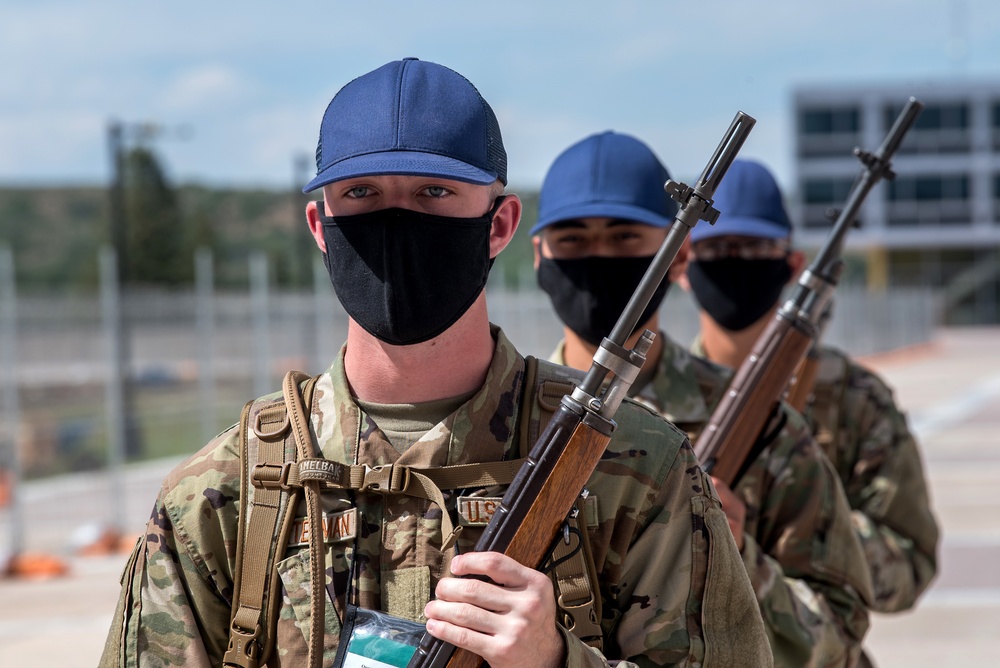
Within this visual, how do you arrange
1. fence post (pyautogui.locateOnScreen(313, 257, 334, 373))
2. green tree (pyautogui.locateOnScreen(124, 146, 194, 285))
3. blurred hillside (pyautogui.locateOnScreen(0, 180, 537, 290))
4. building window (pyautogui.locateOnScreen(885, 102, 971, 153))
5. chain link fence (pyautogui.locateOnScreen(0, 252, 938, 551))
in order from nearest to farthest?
chain link fence (pyautogui.locateOnScreen(0, 252, 938, 551)), fence post (pyautogui.locateOnScreen(313, 257, 334, 373)), building window (pyautogui.locateOnScreen(885, 102, 971, 153)), green tree (pyautogui.locateOnScreen(124, 146, 194, 285)), blurred hillside (pyautogui.locateOnScreen(0, 180, 537, 290))

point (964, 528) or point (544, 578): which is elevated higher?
point (544, 578)

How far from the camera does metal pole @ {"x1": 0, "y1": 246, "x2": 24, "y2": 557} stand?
8594 mm

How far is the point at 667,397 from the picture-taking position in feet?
10.4

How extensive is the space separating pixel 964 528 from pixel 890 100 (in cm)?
4604

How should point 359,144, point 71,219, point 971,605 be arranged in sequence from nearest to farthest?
point 359,144
point 971,605
point 71,219

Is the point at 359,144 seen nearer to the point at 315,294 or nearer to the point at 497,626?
the point at 497,626

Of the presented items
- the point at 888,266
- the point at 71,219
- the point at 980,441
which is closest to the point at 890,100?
the point at 888,266

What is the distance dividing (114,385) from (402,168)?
8.26 m

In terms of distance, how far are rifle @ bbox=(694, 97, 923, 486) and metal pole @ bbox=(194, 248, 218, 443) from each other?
7454mm

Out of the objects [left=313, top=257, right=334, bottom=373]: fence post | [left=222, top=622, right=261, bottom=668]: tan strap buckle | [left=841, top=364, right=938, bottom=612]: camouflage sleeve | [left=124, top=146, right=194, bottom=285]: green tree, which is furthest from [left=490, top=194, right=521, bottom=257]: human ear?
[left=124, top=146, right=194, bottom=285]: green tree

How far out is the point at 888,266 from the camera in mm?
56531

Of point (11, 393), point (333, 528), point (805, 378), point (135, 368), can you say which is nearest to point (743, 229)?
point (805, 378)

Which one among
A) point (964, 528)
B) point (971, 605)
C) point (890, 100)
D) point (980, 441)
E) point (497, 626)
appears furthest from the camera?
Result: point (890, 100)

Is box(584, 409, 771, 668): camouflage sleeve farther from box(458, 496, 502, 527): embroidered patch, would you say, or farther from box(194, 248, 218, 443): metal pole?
box(194, 248, 218, 443): metal pole
